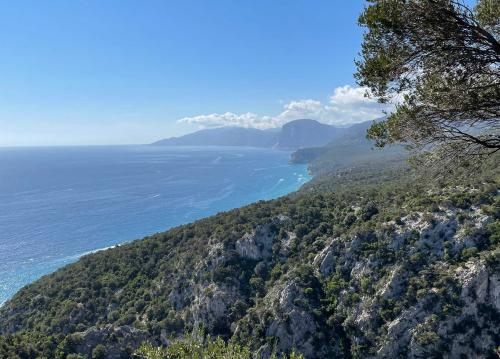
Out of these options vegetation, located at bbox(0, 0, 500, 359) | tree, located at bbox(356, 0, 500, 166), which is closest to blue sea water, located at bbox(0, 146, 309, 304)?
vegetation, located at bbox(0, 0, 500, 359)

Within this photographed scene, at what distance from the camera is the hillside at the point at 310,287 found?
132 ft

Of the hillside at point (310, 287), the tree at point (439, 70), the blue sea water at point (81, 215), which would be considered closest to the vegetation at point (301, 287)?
the hillside at point (310, 287)

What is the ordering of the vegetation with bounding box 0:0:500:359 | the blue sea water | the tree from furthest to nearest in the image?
the blue sea water → the vegetation with bounding box 0:0:500:359 → the tree

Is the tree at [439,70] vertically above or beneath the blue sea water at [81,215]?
above

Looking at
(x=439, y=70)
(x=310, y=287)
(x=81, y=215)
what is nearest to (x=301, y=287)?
(x=310, y=287)

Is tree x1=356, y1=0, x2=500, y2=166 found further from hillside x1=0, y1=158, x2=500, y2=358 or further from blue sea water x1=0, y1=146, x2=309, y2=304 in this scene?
blue sea water x1=0, y1=146, x2=309, y2=304

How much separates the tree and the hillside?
24.7m

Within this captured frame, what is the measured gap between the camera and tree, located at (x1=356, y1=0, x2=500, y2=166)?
12.2 m

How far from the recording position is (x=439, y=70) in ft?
44.0

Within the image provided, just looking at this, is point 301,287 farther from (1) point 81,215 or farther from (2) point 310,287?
(1) point 81,215

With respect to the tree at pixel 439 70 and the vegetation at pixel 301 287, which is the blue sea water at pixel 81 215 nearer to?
the vegetation at pixel 301 287

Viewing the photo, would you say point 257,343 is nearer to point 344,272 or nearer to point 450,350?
point 344,272

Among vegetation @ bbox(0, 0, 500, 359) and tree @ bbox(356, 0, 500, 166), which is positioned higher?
tree @ bbox(356, 0, 500, 166)

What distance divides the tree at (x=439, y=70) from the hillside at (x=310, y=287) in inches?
973
